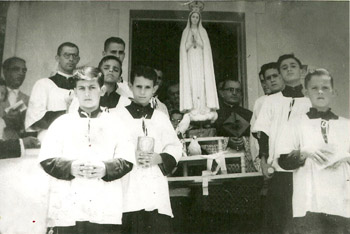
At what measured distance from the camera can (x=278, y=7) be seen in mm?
5980

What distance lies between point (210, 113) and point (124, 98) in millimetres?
952

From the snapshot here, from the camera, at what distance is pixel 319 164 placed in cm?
527

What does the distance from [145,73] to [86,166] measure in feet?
4.04

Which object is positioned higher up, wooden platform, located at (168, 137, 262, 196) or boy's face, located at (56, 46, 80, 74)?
boy's face, located at (56, 46, 80, 74)

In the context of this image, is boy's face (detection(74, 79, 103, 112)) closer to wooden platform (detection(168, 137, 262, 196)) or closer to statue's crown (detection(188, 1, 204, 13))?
wooden platform (detection(168, 137, 262, 196))

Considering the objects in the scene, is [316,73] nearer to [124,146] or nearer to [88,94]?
[124,146]

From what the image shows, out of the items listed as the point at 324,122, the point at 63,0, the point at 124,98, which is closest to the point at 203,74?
the point at 124,98

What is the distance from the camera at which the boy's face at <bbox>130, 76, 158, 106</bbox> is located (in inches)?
210

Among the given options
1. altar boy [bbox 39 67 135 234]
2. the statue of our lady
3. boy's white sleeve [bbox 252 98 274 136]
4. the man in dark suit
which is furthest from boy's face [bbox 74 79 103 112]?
boy's white sleeve [bbox 252 98 274 136]

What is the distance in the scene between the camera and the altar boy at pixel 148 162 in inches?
196

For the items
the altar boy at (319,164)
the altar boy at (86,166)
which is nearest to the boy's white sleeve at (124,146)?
the altar boy at (86,166)

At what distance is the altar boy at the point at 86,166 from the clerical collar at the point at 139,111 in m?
0.21

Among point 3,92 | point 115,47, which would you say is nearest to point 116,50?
point 115,47

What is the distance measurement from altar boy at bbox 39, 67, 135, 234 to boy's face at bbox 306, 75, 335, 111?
2029 mm
